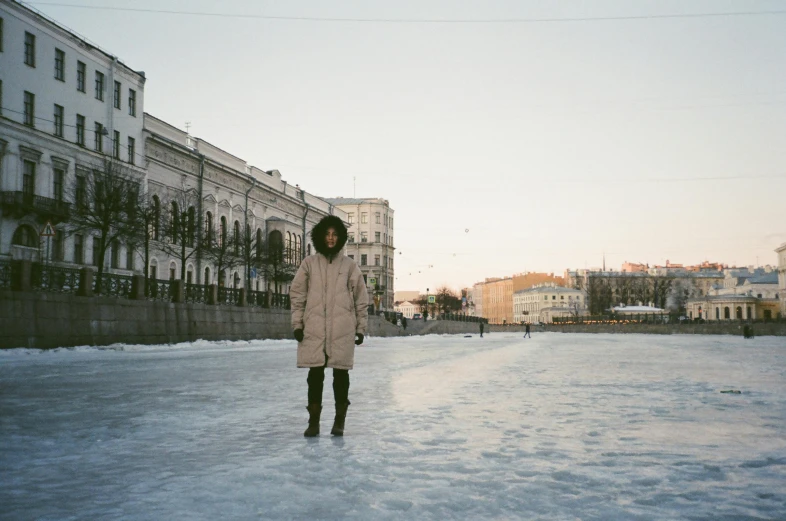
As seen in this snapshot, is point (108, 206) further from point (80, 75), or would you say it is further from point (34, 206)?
point (80, 75)

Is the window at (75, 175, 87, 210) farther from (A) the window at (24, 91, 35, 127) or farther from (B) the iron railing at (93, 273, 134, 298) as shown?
(B) the iron railing at (93, 273, 134, 298)

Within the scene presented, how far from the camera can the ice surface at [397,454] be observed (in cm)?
371

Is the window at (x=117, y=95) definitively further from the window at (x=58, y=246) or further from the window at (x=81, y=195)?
the window at (x=58, y=246)

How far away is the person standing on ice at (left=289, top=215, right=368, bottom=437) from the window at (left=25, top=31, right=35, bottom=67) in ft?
104

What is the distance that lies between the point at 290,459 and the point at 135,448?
128 cm

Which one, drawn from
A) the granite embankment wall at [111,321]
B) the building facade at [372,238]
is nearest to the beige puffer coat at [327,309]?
the granite embankment wall at [111,321]

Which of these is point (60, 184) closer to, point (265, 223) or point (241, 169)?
point (241, 169)

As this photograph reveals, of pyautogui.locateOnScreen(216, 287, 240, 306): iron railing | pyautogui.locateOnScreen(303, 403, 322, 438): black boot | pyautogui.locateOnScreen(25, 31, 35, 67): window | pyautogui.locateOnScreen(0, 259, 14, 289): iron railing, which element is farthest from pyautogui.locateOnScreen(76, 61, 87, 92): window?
pyautogui.locateOnScreen(303, 403, 322, 438): black boot

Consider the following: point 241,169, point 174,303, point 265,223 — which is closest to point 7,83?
point 174,303

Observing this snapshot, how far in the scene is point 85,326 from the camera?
21.9 metres

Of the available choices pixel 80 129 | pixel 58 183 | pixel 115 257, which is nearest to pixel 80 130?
pixel 80 129

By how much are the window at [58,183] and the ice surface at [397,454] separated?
25.8 metres

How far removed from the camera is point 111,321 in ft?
76.4

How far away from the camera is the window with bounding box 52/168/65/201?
111ft
